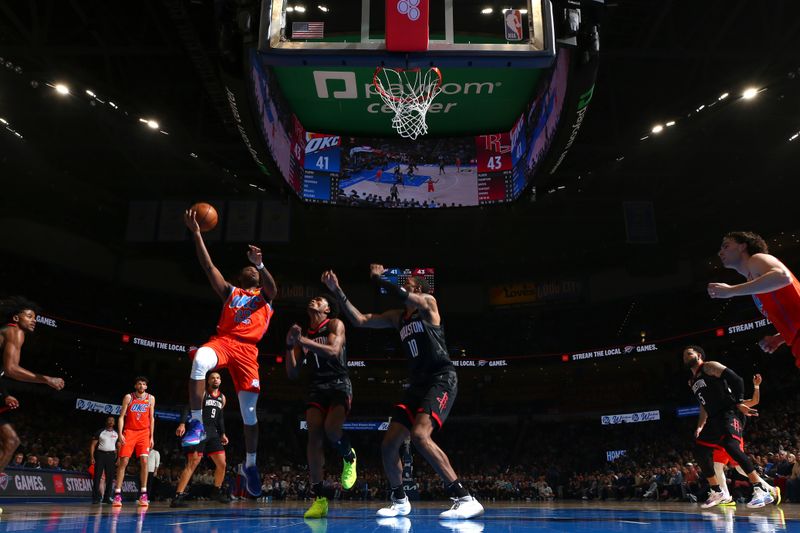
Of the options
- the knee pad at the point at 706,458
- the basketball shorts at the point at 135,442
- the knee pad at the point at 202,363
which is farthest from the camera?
the basketball shorts at the point at 135,442

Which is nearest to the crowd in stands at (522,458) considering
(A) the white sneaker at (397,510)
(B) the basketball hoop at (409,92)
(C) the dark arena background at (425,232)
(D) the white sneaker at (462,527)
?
(C) the dark arena background at (425,232)

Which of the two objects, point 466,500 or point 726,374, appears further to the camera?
point 726,374

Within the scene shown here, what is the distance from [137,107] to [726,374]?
13939 millimetres

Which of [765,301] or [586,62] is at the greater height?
[586,62]

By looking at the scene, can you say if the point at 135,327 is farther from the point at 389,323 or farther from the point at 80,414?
the point at 389,323

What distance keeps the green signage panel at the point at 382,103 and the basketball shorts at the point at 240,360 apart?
6.57m

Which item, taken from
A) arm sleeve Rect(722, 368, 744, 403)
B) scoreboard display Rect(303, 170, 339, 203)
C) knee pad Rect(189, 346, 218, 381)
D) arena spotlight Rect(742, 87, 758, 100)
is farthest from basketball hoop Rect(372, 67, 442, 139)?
arena spotlight Rect(742, 87, 758, 100)

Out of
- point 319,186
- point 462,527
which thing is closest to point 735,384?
point 462,527

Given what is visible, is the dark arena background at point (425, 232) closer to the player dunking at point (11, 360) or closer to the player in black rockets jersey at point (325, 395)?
the player dunking at point (11, 360)

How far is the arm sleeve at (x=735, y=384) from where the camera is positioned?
8.14m

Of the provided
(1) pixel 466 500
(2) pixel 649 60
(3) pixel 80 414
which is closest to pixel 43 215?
(3) pixel 80 414

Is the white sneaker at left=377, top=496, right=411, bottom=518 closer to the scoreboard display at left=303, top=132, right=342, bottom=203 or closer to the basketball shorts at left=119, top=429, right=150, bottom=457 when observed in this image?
the basketball shorts at left=119, top=429, right=150, bottom=457

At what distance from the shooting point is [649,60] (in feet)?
46.2

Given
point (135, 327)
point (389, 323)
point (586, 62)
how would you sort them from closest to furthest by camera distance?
1. point (389, 323)
2. point (586, 62)
3. point (135, 327)
